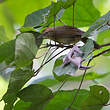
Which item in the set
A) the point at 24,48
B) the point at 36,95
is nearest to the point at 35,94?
the point at 36,95

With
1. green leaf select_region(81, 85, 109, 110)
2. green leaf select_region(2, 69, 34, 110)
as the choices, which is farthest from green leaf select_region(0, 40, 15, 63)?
green leaf select_region(81, 85, 109, 110)

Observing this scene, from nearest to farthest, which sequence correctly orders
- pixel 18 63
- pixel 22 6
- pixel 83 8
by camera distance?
pixel 18 63 → pixel 83 8 → pixel 22 6

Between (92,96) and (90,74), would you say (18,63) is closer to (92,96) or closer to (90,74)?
(92,96)

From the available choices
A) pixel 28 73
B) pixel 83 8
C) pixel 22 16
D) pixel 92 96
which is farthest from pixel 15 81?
pixel 22 16

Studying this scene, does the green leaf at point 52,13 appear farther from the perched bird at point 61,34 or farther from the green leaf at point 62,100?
the green leaf at point 62,100

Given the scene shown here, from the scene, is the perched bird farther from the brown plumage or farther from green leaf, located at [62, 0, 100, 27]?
green leaf, located at [62, 0, 100, 27]

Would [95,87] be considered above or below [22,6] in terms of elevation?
below
